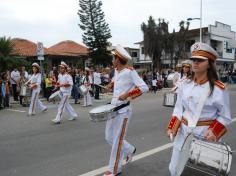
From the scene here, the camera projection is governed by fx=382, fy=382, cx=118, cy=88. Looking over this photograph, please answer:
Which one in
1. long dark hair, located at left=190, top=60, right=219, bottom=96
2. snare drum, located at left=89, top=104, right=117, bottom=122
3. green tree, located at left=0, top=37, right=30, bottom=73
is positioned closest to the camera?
long dark hair, located at left=190, top=60, right=219, bottom=96

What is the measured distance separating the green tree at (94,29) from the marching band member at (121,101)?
4150 centimetres

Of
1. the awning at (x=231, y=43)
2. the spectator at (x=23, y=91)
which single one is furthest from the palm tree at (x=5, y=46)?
the awning at (x=231, y=43)

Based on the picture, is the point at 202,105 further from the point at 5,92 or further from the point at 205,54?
the point at 5,92

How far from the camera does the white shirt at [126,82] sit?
566 centimetres

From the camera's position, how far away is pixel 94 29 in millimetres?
46781

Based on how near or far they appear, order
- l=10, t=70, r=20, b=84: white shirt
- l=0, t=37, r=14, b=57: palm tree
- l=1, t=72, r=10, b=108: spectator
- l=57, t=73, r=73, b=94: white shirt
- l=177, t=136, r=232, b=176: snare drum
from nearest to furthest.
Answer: l=177, t=136, r=232, b=176: snare drum < l=57, t=73, r=73, b=94: white shirt < l=1, t=72, r=10, b=108: spectator < l=10, t=70, r=20, b=84: white shirt < l=0, t=37, r=14, b=57: palm tree

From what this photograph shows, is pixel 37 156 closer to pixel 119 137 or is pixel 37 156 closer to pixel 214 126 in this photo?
pixel 119 137

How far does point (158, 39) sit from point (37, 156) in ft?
147

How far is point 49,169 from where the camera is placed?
610cm

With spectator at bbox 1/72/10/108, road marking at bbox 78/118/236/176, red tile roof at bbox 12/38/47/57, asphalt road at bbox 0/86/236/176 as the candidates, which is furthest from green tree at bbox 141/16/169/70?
road marking at bbox 78/118/236/176

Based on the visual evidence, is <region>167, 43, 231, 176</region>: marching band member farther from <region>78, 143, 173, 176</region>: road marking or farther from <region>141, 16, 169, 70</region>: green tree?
<region>141, 16, 169, 70</region>: green tree

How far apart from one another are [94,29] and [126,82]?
41.8 m

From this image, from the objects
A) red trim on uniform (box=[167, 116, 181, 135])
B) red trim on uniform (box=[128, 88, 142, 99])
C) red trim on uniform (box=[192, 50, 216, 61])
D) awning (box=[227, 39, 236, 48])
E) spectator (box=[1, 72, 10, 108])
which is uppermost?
awning (box=[227, 39, 236, 48])

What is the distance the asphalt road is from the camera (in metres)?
6.12
